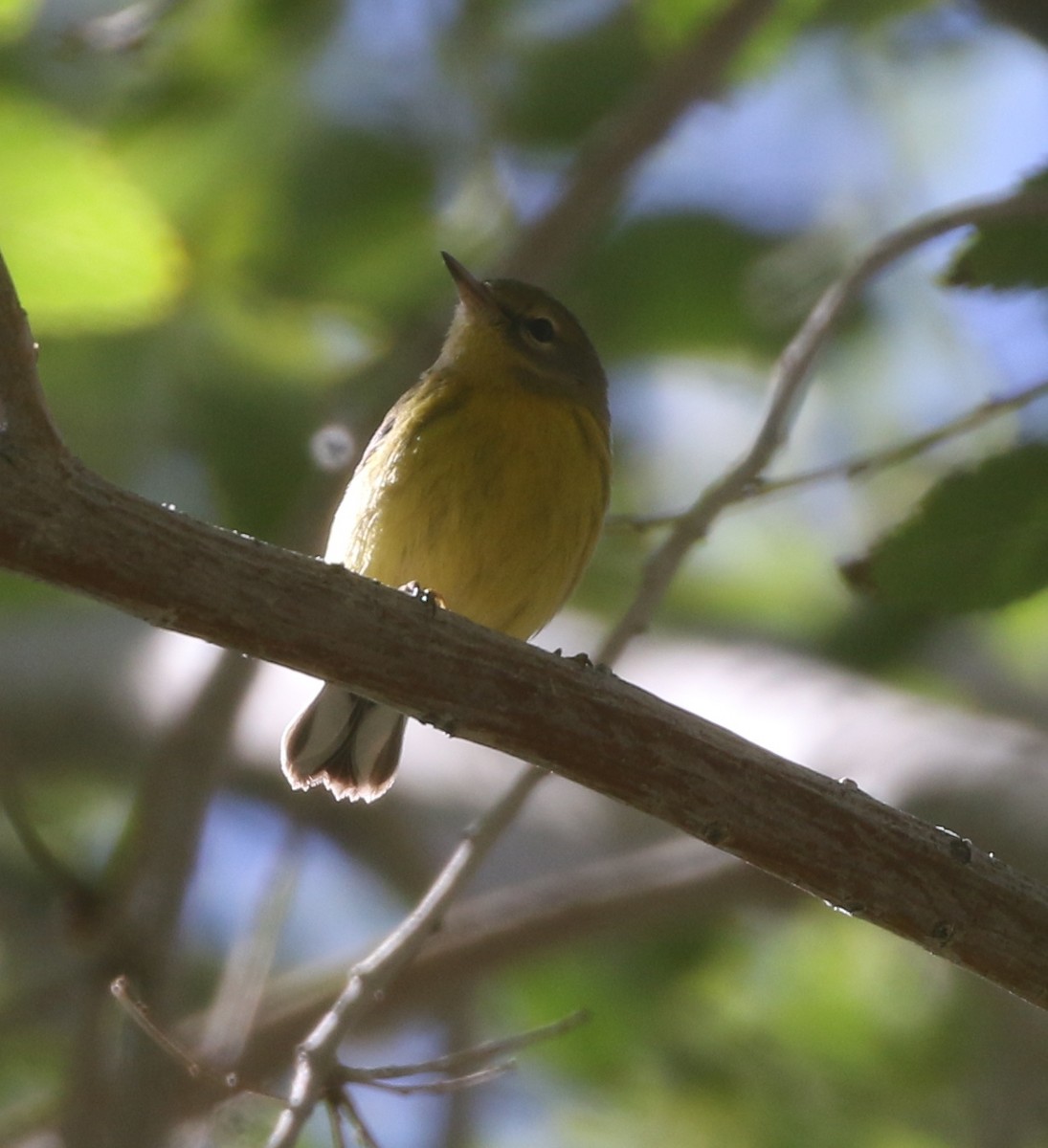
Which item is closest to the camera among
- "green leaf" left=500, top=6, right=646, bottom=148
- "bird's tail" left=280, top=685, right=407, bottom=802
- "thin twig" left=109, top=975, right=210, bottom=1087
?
"thin twig" left=109, top=975, right=210, bottom=1087

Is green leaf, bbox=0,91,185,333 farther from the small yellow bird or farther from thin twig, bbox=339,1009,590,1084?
thin twig, bbox=339,1009,590,1084

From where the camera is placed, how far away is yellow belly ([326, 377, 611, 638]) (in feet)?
15.3

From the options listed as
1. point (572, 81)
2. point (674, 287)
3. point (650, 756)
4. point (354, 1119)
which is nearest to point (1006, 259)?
point (650, 756)

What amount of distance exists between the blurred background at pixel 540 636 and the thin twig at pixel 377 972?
1.09 metres

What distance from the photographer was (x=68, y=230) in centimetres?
388

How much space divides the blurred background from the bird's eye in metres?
0.23

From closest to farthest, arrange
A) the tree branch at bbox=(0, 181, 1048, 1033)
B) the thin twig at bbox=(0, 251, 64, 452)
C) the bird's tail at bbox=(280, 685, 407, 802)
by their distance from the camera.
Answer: the thin twig at bbox=(0, 251, 64, 452), the tree branch at bbox=(0, 181, 1048, 1033), the bird's tail at bbox=(280, 685, 407, 802)

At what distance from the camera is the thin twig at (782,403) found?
143 inches

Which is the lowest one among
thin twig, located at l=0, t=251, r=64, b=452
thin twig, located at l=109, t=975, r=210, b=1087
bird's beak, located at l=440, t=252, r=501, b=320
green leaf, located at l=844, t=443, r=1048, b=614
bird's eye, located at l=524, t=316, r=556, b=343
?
thin twig, located at l=109, t=975, r=210, b=1087

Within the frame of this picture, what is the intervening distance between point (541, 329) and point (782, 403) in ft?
5.72

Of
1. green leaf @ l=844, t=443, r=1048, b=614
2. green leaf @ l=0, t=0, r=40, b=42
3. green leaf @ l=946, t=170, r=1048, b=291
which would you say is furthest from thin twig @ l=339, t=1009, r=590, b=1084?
green leaf @ l=0, t=0, r=40, b=42

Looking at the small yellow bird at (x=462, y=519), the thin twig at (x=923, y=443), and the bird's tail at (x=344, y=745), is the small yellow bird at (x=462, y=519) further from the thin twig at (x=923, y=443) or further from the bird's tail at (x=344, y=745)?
the thin twig at (x=923, y=443)

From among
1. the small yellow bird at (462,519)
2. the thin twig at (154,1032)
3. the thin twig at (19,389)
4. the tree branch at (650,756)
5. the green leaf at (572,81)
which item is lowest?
the thin twig at (154,1032)

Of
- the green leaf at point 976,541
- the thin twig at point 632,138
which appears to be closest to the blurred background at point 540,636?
the thin twig at point 632,138
